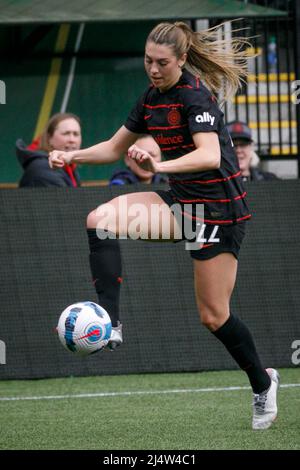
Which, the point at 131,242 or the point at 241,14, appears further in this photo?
the point at 241,14

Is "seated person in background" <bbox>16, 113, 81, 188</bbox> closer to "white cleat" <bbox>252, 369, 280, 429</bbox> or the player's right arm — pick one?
the player's right arm

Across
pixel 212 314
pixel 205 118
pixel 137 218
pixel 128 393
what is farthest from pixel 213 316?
pixel 128 393

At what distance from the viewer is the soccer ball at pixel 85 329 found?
19.1ft

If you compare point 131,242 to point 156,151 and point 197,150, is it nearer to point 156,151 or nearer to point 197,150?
point 156,151

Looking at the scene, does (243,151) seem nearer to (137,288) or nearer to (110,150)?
(137,288)

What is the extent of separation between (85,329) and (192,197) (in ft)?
3.12

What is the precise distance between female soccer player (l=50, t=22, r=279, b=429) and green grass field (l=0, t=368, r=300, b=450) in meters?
0.40

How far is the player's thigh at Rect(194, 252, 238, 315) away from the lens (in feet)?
20.0

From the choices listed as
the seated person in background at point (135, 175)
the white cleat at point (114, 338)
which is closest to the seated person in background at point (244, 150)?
the seated person in background at point (135, 175)

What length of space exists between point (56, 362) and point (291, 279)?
1946mm

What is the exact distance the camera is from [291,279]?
8.80 m

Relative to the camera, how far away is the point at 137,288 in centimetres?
873

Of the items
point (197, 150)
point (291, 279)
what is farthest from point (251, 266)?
point (197, 150)

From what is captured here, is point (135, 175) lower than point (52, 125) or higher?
lower
